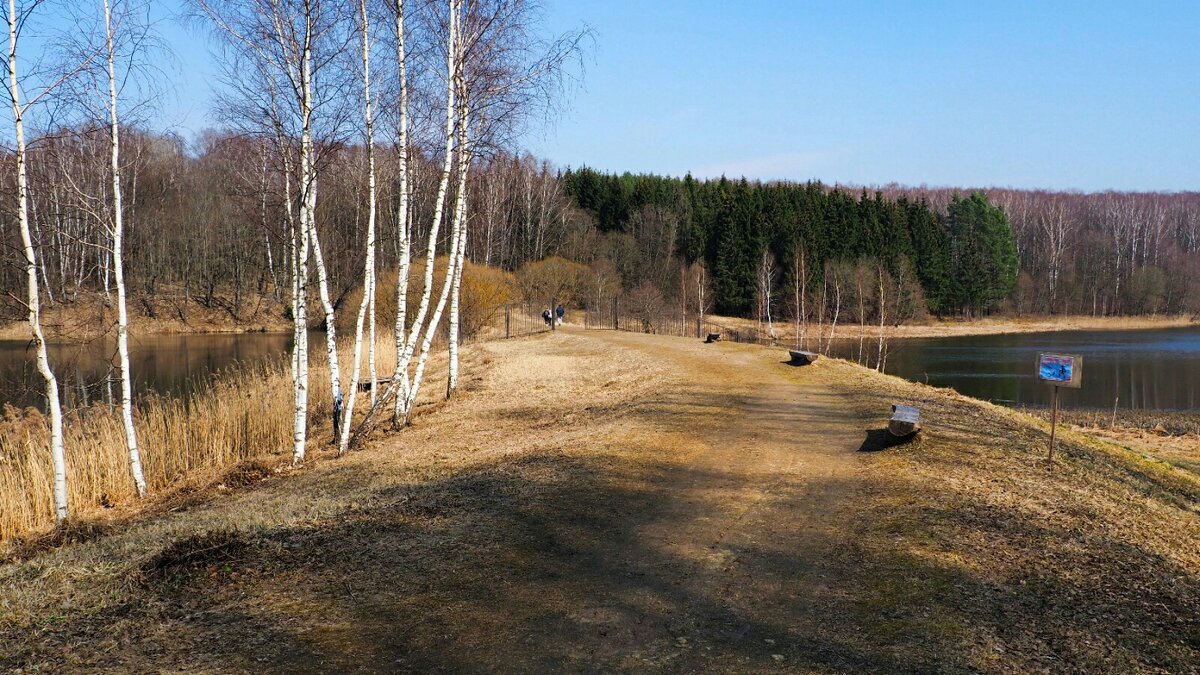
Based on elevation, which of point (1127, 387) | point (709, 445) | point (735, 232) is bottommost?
point (1127, 387)

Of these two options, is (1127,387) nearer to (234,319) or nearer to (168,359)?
(168,359)

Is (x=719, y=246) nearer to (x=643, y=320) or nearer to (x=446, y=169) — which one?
(x=643, y=320)

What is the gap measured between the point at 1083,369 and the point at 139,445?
124 feet

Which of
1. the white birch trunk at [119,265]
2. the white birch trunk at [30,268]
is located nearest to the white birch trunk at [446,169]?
the white birch trunk at [119,265]

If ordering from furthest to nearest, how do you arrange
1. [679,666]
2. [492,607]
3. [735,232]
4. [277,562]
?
[735,232]
[277,562]
[492,607]
[679,666]

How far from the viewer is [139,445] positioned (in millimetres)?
12438

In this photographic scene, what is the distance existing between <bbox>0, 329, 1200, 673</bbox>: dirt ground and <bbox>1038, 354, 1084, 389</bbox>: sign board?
990mm

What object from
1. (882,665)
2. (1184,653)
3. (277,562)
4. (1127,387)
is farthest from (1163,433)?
(277,562)

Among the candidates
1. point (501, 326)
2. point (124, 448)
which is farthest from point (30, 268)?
point (501, 326)

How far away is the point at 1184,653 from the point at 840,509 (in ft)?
9.69

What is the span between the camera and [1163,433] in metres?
21.2

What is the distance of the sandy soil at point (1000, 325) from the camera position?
54.6m

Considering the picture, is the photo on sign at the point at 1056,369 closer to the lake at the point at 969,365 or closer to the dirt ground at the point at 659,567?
the dirt ground at the point at 659,567

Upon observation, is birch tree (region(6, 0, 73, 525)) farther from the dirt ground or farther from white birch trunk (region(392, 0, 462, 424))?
white birch trunk (region(392, 0, 462, 424))
